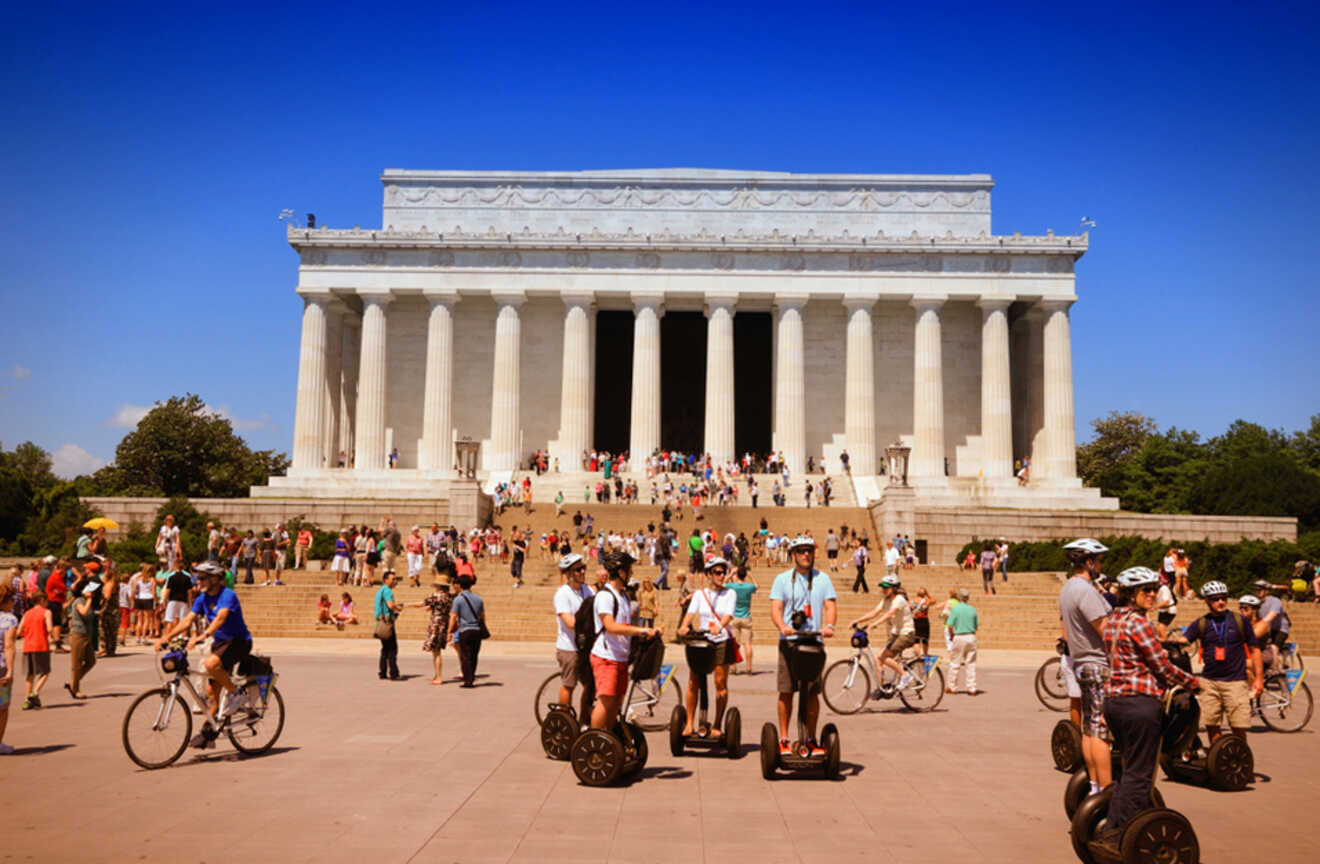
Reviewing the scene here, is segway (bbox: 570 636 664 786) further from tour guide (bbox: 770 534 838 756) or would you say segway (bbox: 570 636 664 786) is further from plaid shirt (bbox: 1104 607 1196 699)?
plaid shirt (bbox: 1104 607 1196 699)

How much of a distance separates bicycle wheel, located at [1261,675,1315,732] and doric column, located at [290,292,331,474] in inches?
1954

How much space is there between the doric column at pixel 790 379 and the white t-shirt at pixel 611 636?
47.8 meters

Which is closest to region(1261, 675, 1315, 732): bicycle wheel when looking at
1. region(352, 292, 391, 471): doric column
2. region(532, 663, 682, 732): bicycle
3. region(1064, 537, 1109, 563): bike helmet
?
region(1064, 537, 1109, 563): bike helmet

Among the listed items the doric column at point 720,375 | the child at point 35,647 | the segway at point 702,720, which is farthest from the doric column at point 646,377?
the segway at point 702,720

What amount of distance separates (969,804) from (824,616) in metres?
2.20

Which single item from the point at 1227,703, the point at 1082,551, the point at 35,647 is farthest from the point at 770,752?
the point at 35,647

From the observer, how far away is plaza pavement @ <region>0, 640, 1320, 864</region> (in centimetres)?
839

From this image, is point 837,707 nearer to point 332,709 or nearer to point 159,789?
point 332,709

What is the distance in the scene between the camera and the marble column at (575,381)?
5941 cm

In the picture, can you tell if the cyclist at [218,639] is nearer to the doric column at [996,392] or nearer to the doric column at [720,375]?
the doric column at [720,375]

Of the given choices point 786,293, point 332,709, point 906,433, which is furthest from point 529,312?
point 332,709

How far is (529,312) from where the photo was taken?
64.3m

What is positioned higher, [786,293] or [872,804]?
[786,293]

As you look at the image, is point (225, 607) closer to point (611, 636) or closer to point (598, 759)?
point (611, 636)
